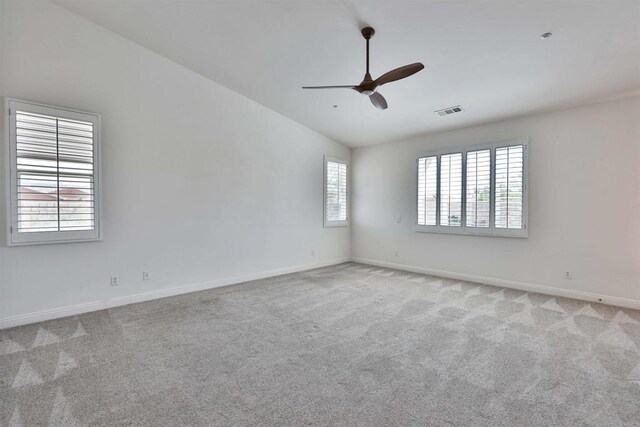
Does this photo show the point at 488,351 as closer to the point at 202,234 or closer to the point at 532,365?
the point at 532,365

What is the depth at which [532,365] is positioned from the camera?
2.62 m

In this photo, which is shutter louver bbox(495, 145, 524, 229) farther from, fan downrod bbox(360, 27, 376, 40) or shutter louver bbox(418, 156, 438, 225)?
fan downrod bbox(360, 27, 376, 40)

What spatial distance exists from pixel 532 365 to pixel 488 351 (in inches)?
13.8

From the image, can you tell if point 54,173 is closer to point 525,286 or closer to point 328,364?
point 328,364

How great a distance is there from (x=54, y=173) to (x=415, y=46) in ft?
14.9

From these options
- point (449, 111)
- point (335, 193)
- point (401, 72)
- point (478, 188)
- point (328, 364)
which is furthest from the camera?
point (335, 193)

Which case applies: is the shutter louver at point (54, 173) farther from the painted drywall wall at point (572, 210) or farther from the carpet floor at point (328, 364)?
the painted drywall wall at point (572, 210)

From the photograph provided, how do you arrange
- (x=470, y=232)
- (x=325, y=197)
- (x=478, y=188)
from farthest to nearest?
(x=325, y=197) < (x=470, y=232) < (x=478, y=188)

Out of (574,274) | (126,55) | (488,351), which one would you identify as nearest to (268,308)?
(488,351)

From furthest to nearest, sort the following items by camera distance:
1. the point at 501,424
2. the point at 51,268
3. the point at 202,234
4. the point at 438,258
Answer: the point at 438,258, the point at 202,234, the point at 51,268, the point at 501,424

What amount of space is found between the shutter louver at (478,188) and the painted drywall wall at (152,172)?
10.7ft

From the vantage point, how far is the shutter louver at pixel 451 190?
5.68m

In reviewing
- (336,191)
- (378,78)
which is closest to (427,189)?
(336,191)

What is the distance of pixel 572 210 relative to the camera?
4.53 metres
